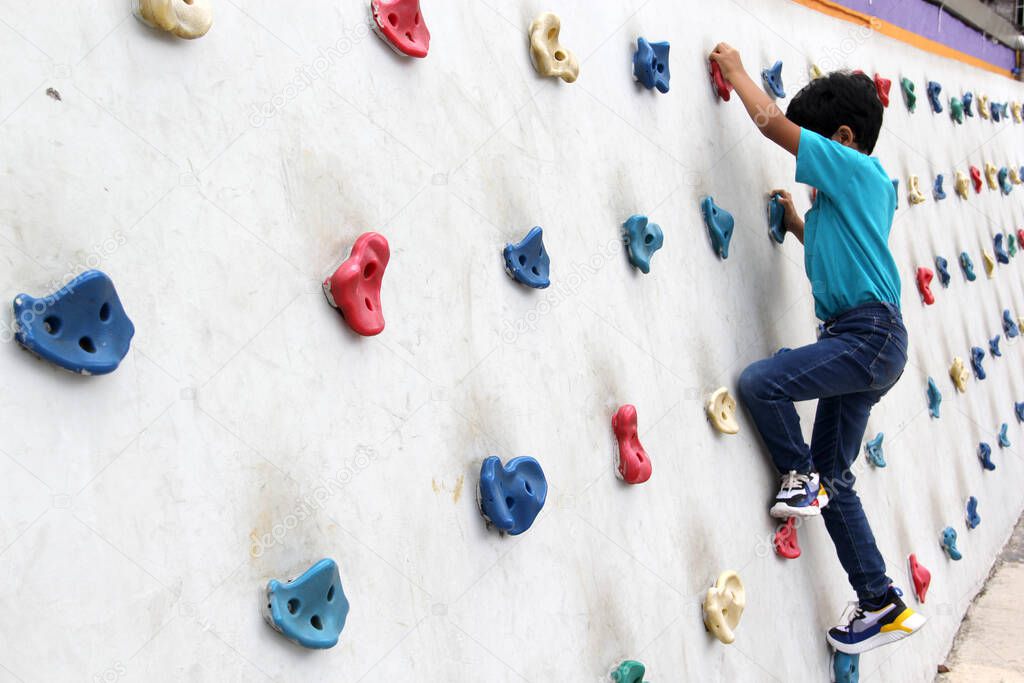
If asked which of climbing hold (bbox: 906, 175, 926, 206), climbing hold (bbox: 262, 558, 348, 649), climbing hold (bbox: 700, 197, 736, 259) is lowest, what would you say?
climbing hold (bbox: 262, 558, 348, 649)

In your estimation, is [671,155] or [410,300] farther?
[671,155]

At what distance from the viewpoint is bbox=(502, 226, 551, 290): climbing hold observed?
1438 mm

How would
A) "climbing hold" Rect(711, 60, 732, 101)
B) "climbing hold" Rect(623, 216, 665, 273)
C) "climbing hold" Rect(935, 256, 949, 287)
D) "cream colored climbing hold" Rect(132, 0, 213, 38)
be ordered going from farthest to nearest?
"climbing hold" Rect(935, 256, 949, 287) → "climbing hold" Rect(711, 60, 732, 101) → "climbing hold" Rect(623, 216, 665, 273) → "cream colored climbing hold" Rect(132, 0, 213, 38)

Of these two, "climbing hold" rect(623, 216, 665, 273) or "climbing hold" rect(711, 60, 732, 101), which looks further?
"climbing hold" rect(711, 60, 732, 101)

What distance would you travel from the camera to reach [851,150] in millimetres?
1948

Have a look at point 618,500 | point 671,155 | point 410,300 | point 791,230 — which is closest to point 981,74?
point 791,230

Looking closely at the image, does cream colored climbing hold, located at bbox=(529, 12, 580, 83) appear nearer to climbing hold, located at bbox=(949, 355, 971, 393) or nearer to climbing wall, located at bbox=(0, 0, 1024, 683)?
climbing wall, located at bbox=(0, 0, 1024, 683)

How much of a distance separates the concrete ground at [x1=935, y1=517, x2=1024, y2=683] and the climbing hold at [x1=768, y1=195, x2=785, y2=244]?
4.08 ft

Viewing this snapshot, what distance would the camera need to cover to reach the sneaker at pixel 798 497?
196 cm

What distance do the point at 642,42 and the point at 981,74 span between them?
3338 millimetres

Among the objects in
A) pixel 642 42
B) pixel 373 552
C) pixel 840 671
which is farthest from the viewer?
pixel 840 671

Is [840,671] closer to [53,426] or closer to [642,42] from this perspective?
[642,42]

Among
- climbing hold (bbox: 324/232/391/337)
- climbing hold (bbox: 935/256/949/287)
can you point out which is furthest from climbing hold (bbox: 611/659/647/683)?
climbing hold (bbox: 935/256/949/287)

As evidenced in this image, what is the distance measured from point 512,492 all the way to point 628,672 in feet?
1.14
